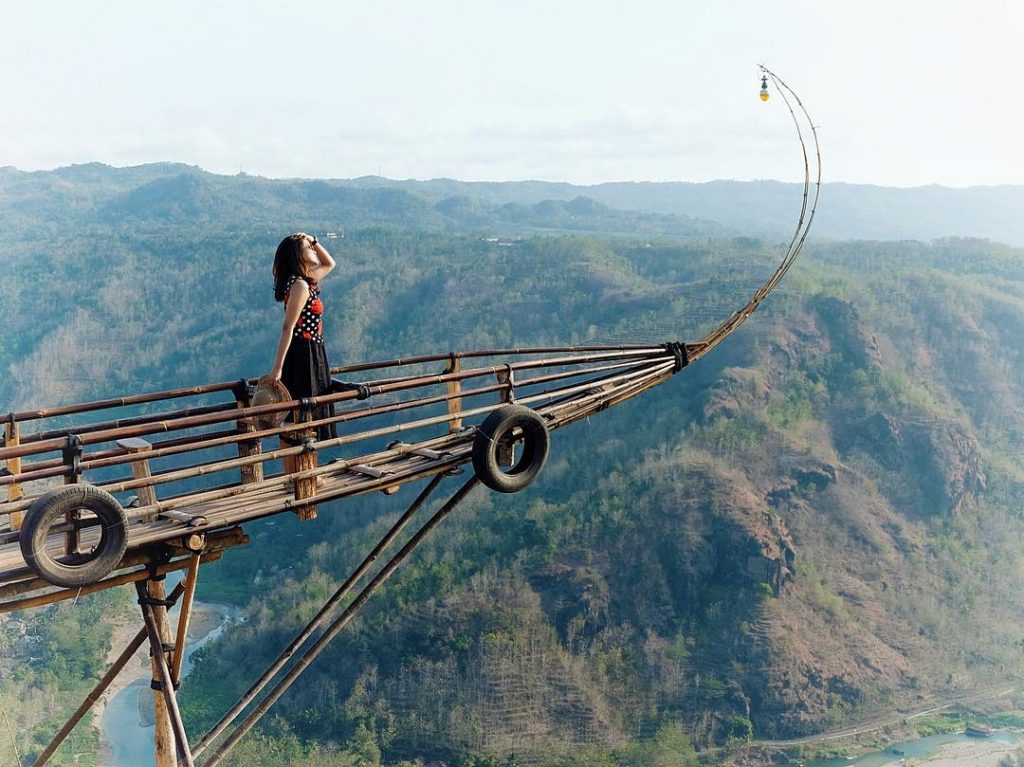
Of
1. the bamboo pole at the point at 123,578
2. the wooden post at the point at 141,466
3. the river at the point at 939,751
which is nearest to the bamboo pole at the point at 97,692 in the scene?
the bamboo pole at the point at 123,578

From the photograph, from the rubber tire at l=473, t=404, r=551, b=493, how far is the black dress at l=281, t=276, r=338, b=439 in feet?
3.12

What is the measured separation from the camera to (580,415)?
7.69 meters

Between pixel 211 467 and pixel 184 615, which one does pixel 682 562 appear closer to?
pixel 184 615

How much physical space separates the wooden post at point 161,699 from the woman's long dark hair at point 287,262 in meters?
1.86

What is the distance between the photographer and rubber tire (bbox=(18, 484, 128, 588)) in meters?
5.02

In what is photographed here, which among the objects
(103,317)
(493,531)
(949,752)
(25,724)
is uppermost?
(103,317)

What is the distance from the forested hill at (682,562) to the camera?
58969 mm

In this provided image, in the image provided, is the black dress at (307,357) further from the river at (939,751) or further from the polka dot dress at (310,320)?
the river at (939,751)

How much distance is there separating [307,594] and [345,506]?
17776mm

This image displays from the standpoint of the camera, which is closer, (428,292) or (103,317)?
(428,292)

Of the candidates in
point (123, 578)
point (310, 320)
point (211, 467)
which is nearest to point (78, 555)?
point (123, 578)

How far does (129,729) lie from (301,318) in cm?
5846

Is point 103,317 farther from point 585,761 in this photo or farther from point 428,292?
point 585,761

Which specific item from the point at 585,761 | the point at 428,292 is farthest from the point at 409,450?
the point at 428,292
